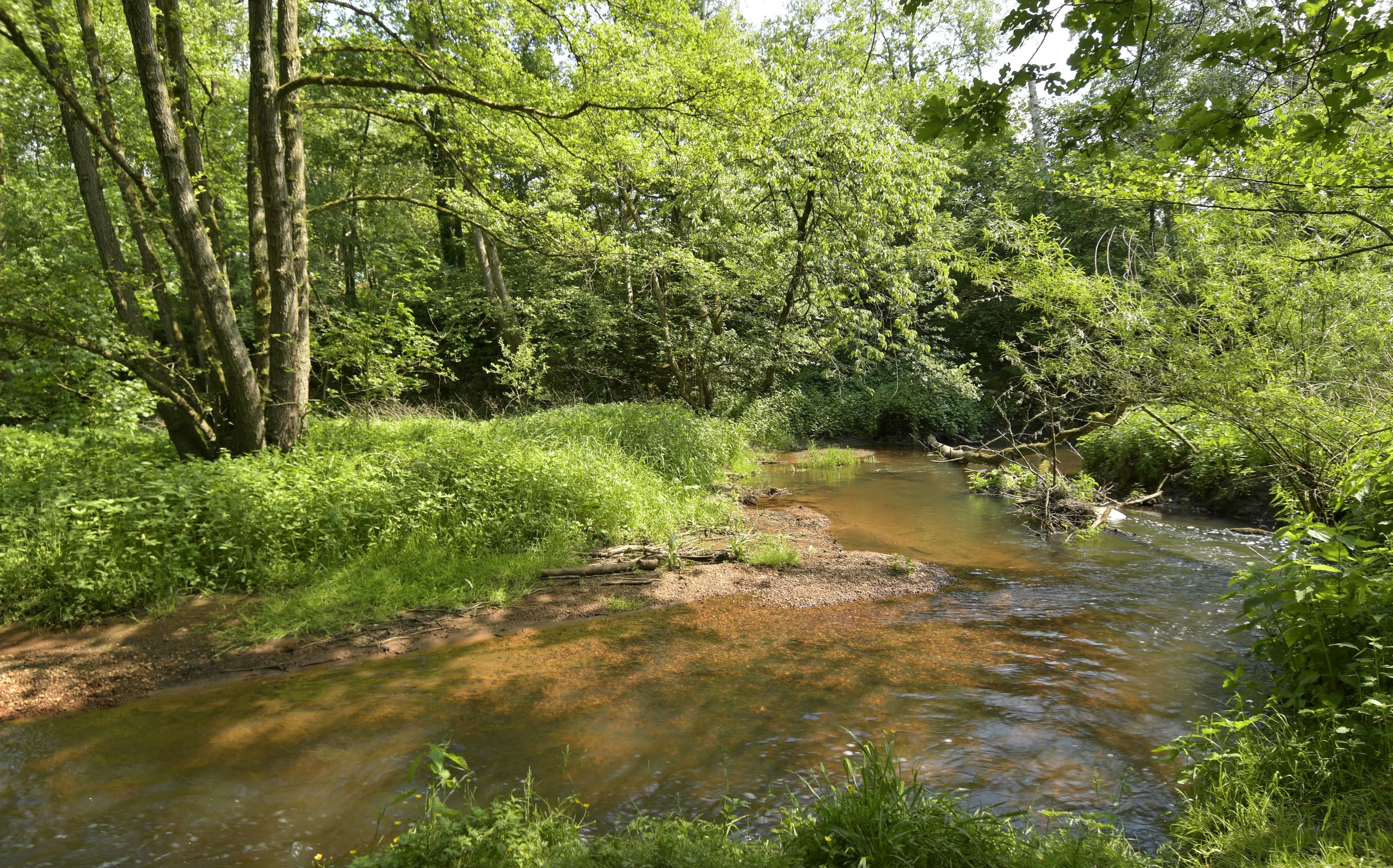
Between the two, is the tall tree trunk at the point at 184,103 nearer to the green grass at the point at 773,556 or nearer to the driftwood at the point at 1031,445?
the green grass at the point at 773,556

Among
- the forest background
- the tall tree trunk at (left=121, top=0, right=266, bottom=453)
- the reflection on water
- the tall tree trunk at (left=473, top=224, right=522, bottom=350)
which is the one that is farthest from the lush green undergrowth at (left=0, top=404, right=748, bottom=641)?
the tall tree trunk at (left=473, top=224, right=522, bottom=350)

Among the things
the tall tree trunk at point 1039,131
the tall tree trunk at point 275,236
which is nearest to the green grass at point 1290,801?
the tall tree trunk at point 275,236

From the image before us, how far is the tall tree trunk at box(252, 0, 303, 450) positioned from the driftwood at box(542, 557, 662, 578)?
Result: 4017mm

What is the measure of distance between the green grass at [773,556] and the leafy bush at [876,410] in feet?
35.0

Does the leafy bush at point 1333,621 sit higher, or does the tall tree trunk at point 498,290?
the tall tree trunk at point 498,290

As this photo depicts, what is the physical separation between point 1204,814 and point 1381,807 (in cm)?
61

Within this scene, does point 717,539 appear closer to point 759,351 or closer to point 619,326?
point 759,351

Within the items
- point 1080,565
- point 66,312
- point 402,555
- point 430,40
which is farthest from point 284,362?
point 1080,565

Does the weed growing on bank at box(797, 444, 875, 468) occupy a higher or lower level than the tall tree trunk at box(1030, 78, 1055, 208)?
lower

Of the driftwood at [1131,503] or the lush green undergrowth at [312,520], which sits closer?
the lush green undergrowth at [312,520]

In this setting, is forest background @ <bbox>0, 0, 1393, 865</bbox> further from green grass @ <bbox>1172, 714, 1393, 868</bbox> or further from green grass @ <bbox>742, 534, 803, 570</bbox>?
green grass @ <bbox>742, 534, 803, 570</bbox>

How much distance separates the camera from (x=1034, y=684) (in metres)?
4.77

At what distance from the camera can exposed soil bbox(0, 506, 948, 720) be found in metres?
4.70

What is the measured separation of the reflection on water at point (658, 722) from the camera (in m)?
3.39
